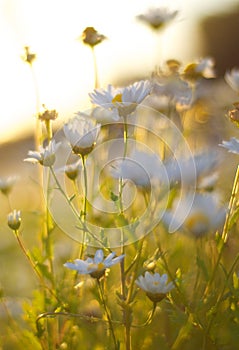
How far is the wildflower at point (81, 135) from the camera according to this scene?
1568 millimetres

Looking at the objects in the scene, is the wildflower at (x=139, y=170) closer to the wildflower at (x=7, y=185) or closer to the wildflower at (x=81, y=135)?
the wildflower at (x=81, y=135)

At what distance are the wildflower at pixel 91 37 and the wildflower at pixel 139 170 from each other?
55 cm

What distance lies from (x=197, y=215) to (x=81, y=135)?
1.01 ft

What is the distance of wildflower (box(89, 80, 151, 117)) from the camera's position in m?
1.57

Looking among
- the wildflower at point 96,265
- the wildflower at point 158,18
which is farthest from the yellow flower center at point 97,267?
the wildflower at point 158,18

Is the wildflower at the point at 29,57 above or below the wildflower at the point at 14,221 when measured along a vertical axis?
above

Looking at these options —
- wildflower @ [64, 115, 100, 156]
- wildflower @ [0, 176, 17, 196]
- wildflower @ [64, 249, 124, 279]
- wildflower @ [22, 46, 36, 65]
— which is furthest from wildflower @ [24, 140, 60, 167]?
wildflower @ [22, 46, 36, 65]

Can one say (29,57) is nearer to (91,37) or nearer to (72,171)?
(91,37)

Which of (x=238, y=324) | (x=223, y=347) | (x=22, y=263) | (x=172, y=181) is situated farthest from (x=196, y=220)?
(x=22, y=263)

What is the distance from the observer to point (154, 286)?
1.44 metres

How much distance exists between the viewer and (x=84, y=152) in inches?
61.8

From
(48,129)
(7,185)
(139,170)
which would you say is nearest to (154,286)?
(139,170)

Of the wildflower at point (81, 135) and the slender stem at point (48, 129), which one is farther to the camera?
the slender stem at point (48, 129)

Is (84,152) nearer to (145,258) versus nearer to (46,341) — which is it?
(145,258)
